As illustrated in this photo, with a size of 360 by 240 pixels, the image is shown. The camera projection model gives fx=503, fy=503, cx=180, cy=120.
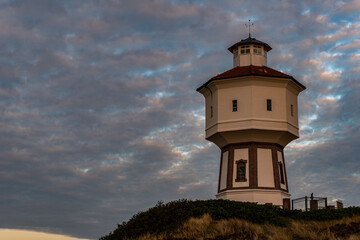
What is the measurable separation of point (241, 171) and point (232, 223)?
12.2 meters

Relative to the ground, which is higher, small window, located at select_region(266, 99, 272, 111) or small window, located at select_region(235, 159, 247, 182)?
small window, located at select_region(266, 99, 272, 111)

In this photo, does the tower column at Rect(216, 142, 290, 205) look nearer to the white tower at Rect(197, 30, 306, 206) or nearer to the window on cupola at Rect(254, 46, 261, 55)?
the white tower at Rect(197, 30, 306, 206)

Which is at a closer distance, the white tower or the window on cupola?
the white tower

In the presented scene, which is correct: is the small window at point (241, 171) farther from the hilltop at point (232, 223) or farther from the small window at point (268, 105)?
the hilltop at point (232, 223)

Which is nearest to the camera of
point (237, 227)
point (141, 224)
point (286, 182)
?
Answer: point (237, 227)

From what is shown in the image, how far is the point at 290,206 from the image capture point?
3994 cm

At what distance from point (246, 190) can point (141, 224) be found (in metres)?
11.9

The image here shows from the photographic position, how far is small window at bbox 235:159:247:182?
3976cm

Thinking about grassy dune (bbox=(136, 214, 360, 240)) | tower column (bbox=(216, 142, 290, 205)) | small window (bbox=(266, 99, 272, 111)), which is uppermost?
small window (bbox=(266, 99, 272, 111))

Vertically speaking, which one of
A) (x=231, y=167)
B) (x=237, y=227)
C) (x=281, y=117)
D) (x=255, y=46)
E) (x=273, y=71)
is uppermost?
(x=255, y=46)

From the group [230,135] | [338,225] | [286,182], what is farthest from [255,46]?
[338,225]

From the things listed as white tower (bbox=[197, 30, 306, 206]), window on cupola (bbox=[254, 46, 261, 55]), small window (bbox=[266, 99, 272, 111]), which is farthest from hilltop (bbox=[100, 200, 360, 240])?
window on cupola (bbox=[254, 46, 261, 55])

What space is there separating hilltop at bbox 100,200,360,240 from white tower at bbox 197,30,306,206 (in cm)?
612

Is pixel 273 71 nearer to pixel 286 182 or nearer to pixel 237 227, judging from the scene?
pixel 286 182
